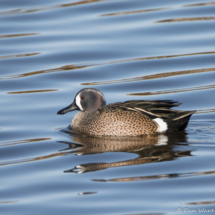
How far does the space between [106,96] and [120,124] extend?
2098 millimetres

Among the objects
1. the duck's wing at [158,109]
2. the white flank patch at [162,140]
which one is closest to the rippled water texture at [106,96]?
the white flank patch at [162,140]

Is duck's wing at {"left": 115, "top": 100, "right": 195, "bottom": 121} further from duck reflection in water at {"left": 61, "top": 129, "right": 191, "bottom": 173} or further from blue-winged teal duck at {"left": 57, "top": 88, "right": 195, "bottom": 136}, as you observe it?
duck reflection in water at {"left": 61, "top": 129, "right": 191, "bottom": 173}

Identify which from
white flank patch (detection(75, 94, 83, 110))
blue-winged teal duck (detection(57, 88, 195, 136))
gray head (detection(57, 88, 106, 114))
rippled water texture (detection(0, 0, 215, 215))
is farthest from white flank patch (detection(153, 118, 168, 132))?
white flank patch (detection(75, 94, 83, 110))

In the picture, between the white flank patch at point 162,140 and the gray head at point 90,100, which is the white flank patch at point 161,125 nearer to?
the white flank patch at point 162,140

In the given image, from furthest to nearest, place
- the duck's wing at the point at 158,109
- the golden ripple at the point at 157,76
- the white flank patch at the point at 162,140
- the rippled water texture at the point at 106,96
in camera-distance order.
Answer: the golden ripple at the point at 157,76 → the duck's wing at the point at 158,109 → the white flank patch at the point at 162,140 → the rippled water texture at the point at 106,96

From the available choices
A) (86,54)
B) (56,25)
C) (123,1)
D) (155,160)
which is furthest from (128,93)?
(123,1)

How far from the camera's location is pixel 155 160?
598cm

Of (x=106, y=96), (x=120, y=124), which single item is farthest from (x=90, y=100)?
(x=106, y=96)

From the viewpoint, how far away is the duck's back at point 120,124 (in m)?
7.25

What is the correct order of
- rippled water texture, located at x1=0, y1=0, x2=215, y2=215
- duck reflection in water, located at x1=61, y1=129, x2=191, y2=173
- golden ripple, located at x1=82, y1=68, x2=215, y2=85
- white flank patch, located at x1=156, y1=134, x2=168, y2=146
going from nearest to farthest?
rippled water texture, located at x1=0, y1=0, x2=215, y2=215
duck reflection in water, located at x1=61, y1=129, x2=191, y2=173
white flank patch, located at x1=156, y1=134, x2=168, y2=146
golden ripple, located at x1=82, y1=68, x2=215, y2=85

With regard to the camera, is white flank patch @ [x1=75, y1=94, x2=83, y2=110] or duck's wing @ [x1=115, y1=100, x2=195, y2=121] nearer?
duck's wing @ [x1=115, y1=100, x2=195, y2=121]

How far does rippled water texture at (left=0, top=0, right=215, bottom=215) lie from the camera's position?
5.09m

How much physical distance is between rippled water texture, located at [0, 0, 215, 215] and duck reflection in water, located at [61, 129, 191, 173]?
0.01 metres

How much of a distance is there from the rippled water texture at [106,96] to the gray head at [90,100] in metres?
0.44
